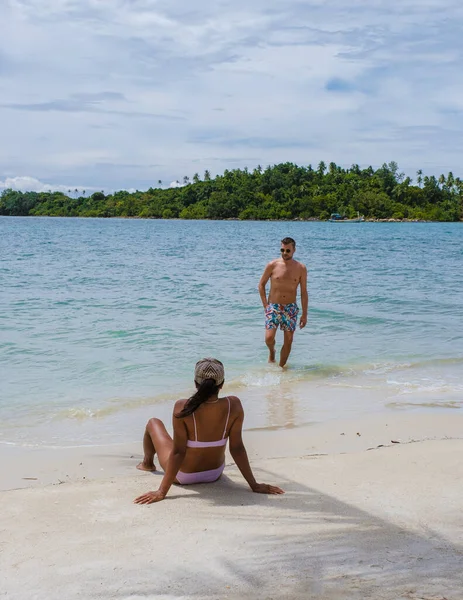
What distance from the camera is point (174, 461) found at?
3.95 metres

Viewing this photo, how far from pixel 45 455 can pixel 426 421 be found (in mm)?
3384

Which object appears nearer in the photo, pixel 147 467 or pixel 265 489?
pixel 265 489

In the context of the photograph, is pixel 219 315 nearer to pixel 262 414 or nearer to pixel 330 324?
pixel 330 324

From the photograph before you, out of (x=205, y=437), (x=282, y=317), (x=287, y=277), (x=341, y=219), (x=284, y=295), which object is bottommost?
(x=205, y=437)

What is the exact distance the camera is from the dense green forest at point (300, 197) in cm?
11906

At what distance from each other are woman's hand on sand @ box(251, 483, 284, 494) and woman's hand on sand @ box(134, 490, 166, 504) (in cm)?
57

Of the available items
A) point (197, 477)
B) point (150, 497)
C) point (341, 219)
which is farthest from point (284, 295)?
point (341, 219)

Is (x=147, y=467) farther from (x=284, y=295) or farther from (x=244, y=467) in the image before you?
(x=284, y=295)

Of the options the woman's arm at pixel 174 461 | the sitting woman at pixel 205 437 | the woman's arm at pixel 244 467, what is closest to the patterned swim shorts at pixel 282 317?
the sitting woman at pixel 205 437

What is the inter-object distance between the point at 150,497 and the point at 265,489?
0.70m

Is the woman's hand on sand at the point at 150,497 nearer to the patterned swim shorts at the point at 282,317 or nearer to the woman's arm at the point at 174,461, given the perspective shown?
the woman's arm at the point at 174,461

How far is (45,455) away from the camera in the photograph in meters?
5.18

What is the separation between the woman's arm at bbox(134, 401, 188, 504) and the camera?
388cm

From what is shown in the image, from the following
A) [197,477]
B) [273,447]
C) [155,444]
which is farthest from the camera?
[273,447]
